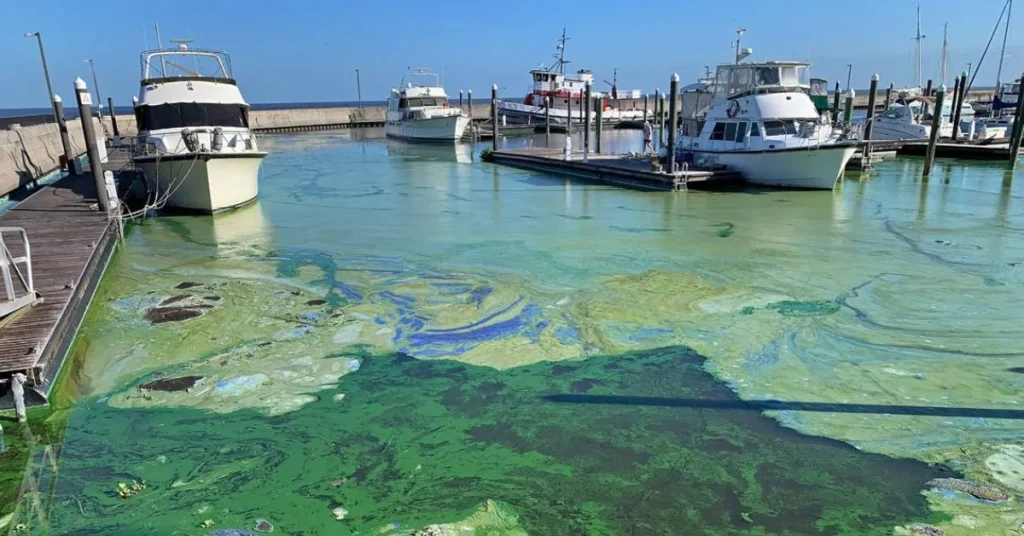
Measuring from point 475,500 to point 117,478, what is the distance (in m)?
2.30

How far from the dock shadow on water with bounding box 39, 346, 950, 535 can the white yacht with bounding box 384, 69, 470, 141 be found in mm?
27957

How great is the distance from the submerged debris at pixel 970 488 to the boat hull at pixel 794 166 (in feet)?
40.8

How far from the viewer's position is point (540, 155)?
→ 2178 centimetres

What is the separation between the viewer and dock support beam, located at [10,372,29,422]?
463 cm

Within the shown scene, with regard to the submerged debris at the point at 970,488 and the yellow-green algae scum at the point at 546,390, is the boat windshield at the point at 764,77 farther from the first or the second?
the submerged debris at the point at 970,488

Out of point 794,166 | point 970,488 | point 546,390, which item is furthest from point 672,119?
point 970,488

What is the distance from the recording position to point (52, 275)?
6.84 metres

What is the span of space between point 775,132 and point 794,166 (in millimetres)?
952

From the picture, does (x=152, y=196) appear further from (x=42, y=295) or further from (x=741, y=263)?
(x=741, y=263)

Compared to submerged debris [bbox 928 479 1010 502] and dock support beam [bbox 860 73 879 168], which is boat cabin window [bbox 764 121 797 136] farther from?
submerged debris [bbox 928 479 1010 502]

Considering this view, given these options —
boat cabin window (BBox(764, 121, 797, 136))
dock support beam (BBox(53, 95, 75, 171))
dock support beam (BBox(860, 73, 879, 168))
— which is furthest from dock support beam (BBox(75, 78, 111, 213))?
dock support beam (BBox(860, 73, 879, 168))

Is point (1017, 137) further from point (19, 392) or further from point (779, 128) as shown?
point (19, 392)

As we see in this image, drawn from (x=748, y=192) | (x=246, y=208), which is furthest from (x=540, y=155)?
(x=246, y=208)

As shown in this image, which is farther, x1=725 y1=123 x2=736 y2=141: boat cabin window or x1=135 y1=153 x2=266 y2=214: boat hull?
x1=725 y1=123 x2=736 y2=141: boat cabin window
